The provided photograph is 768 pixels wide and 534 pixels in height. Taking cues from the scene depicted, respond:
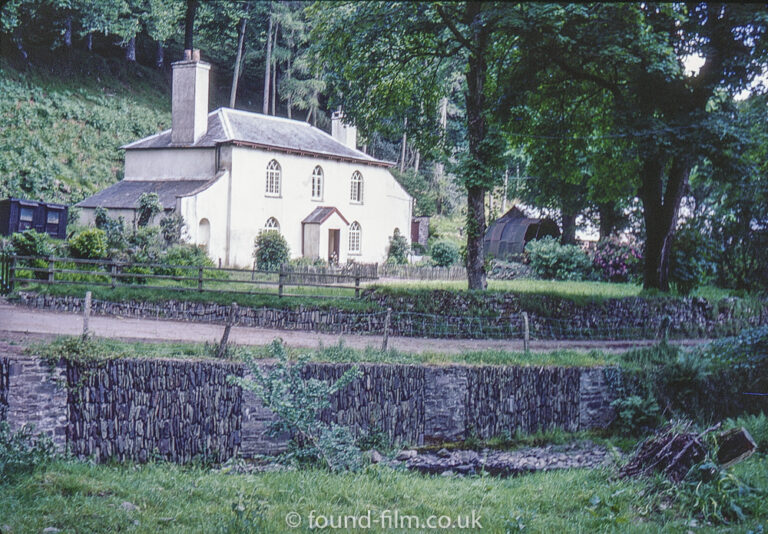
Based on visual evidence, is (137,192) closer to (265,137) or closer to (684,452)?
(265,137)

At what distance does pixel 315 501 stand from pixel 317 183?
61.7 feet

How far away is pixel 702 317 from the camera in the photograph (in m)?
12.2

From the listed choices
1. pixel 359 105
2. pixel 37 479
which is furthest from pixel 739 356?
pixel 37 479

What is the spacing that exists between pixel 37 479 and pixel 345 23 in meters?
4.13

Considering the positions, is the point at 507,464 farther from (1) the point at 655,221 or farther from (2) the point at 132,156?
(2) the point at 132,156

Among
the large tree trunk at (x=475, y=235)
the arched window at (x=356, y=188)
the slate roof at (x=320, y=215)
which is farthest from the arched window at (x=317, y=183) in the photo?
the large tree trunk at (x=475, y=235)

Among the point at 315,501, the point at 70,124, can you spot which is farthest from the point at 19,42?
the point at 70,124

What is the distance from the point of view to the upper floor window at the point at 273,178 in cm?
2139

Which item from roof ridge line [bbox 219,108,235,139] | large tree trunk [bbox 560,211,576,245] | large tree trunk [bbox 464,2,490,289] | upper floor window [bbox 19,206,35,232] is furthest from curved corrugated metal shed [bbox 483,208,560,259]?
upper floor window [bbox 19,206,35,232]

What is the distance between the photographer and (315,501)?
15.8ft

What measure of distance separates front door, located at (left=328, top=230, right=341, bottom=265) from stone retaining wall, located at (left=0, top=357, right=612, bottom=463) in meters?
13.7

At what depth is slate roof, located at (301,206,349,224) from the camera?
22281mm

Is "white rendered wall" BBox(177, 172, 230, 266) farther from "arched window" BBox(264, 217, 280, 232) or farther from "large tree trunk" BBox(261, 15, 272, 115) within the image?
"large tree trunk" BBox(261, 15, 272, 115)

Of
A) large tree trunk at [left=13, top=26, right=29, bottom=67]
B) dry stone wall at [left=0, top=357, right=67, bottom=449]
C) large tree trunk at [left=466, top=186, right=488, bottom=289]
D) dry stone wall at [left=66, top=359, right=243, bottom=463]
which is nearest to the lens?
dry stone wall at [left=0, top=357, right=67, bottom=449]
